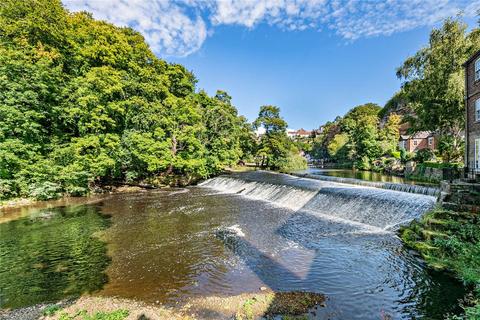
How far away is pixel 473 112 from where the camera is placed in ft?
49.3

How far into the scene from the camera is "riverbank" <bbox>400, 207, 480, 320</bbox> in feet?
20.4

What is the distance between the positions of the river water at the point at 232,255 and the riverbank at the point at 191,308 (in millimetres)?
331

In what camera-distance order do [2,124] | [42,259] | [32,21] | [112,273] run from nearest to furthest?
1. [112,273]
2. [42,259]
3. [2,124]
4. [32,21]

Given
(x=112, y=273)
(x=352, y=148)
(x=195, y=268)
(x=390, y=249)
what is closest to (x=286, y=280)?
(x=195, y=268)

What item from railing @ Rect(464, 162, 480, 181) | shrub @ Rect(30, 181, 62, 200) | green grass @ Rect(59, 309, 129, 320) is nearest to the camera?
green grass @ Rect(59, 309, 129, 320)

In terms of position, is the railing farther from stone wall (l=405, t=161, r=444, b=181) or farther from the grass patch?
the grass patch

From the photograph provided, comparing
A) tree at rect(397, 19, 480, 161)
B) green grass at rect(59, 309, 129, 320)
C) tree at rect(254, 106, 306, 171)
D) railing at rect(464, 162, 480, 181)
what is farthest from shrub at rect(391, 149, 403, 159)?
green grass at rect(59, 309, 129, 320)

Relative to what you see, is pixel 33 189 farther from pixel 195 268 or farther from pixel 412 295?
pixel 412 295

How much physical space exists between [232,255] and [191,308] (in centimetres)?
305

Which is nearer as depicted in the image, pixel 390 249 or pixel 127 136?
pixel 390 249

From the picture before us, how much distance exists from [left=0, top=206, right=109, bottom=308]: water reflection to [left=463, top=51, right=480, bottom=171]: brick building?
20.5 m

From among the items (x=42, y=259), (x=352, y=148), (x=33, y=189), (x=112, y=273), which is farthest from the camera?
(x=352, y=148)

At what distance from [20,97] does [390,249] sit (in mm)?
23316

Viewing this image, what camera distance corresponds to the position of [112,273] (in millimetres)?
7152
